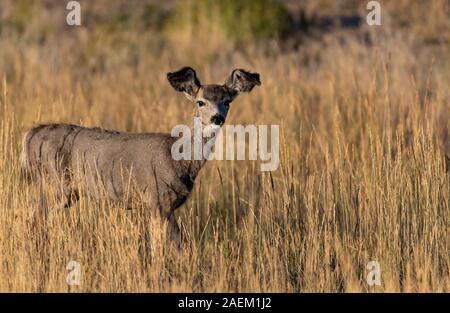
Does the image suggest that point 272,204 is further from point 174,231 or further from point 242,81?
point 242,81

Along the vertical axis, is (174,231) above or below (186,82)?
below

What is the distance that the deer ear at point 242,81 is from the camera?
964cm

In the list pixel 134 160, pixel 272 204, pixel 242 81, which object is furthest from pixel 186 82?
pixel 272 204

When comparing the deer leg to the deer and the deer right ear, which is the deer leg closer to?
the deer

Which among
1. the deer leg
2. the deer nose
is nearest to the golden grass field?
the deer leg

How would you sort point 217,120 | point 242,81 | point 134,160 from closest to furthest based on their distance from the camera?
point 217,120
point 134,160
point 242,81

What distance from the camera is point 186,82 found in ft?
31.5

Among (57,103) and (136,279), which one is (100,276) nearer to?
(136,279)

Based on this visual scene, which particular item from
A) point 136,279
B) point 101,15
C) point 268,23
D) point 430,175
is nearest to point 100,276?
point 136,279

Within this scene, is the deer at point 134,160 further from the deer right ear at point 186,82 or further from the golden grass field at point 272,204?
the golden grass field at point 272,204

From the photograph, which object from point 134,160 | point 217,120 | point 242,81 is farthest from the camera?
point 242,81

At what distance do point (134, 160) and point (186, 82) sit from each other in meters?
0.87

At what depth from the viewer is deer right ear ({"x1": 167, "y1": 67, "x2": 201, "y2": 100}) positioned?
948 centimetres

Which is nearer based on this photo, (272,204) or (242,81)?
(272,204)
